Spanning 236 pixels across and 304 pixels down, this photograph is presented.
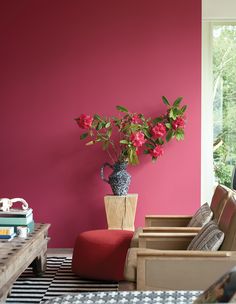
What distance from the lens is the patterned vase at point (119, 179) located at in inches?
266

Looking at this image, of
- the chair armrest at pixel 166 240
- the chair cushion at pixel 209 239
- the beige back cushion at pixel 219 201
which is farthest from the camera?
the chair armrest at pixel 166 240

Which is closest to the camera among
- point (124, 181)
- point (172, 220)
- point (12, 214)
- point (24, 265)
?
point (24, 265)

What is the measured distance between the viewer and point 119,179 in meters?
6.74

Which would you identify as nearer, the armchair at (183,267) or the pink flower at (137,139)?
the armchair at (183,267)

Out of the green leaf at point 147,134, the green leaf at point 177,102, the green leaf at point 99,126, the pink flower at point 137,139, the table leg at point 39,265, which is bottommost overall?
the table leg at point 39,265

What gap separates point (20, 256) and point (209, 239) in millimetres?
1244

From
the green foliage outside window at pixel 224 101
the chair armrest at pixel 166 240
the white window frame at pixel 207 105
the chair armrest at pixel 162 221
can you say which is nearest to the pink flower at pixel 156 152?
the chair armrest at pixel 162 221

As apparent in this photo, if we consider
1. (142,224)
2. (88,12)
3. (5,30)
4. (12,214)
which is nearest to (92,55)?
(88,12)

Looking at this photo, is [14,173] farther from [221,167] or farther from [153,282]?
[153,282]

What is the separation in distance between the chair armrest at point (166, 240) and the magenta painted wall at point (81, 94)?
213cm

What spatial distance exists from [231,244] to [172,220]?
76.2 inches

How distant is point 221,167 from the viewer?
312 inches

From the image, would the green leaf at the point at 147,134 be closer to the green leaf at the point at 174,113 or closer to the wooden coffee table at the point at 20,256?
the green leaf at the point at 174,113

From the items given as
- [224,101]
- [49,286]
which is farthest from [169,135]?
[49,286]
